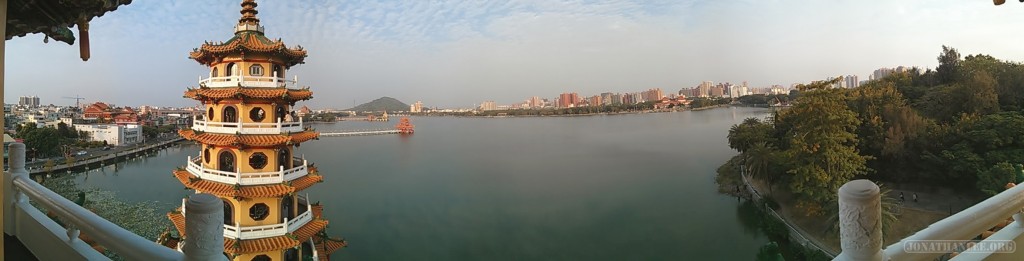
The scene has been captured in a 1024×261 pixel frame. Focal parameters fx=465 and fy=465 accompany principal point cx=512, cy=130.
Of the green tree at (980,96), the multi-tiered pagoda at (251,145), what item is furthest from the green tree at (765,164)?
the multi-tiered pagoda at (251,145)

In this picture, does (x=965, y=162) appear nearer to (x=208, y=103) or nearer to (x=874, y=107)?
(x=874, y=107)

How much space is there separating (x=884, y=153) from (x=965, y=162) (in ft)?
4.97

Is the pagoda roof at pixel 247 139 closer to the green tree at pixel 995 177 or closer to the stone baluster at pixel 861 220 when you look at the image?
the stone baluster at pixel 861 220

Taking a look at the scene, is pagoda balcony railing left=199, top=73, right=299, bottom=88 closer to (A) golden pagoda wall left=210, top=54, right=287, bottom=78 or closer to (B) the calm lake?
(A) golden pagoda wall left=210, top=54, right=287, bottom=78

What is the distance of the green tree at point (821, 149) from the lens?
7.77 meters

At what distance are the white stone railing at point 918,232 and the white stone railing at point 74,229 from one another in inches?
44.5

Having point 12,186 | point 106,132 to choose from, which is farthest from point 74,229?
point 106,132

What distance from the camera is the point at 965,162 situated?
8656 mm

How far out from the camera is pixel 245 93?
4719mm

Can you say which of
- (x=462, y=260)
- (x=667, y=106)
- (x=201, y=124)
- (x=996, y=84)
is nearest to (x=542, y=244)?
(x=462, y=260)

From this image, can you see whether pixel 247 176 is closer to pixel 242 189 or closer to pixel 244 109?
pixel 242 189

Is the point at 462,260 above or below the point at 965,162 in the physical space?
below

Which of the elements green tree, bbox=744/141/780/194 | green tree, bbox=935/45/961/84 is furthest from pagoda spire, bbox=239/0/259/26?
green tree, bbox=935/45/961/84

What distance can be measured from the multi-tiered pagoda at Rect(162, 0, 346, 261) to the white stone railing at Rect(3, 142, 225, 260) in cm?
277
